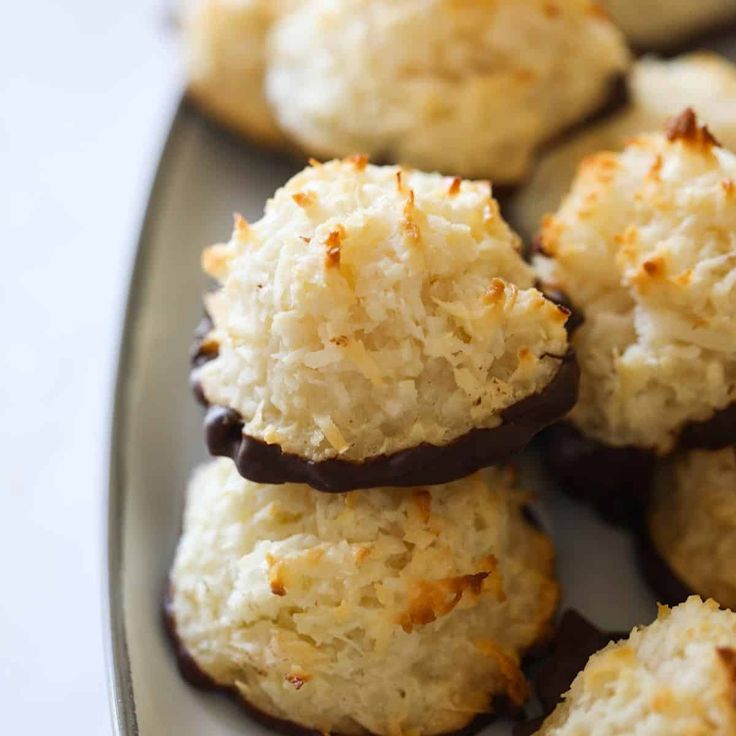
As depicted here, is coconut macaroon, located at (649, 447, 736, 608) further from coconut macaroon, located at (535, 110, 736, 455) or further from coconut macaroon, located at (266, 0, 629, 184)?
coconut macaroon, located at (266, 0, 629, 184)

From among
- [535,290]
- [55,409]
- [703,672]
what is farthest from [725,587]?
[55,409]

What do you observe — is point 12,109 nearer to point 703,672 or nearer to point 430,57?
point 430,57

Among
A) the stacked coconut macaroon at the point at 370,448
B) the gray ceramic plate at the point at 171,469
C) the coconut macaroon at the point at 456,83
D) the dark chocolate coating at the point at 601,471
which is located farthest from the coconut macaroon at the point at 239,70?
the dark chocolate coating at the point at 601,471

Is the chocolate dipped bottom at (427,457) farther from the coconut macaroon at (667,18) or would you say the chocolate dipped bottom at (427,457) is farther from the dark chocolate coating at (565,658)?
the coconut macaroon at (667,18)

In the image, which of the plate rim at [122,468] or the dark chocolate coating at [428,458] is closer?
the dark chocolate coating at [428,458]

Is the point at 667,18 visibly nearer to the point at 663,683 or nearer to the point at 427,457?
the point at 427,457

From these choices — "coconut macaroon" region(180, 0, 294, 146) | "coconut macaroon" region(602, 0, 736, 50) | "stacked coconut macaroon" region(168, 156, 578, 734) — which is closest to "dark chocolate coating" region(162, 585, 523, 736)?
"stacked coconut macaroon" region(168, 156, 578, 734)

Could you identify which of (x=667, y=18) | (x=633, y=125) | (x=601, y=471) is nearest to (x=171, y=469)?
(x=601, y=471)
